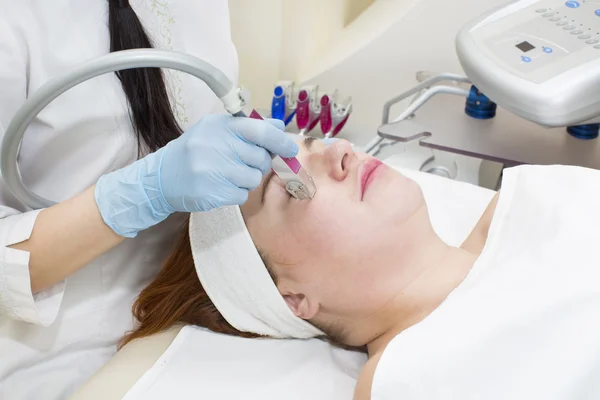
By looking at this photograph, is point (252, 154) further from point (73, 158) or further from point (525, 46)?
point (525, 46)

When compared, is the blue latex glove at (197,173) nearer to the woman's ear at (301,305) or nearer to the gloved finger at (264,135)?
the gloved finger at (264,135)

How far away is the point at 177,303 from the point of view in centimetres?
120

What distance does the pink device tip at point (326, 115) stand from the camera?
6.35 feet

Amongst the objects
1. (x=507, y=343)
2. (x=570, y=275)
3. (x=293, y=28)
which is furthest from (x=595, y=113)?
(x=293, y=28)

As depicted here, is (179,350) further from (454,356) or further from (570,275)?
(570,275)

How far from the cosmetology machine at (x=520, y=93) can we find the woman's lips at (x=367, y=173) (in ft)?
1.22

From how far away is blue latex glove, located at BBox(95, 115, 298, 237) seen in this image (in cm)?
90

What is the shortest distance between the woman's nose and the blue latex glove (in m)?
0.16

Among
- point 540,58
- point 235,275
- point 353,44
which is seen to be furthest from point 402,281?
point 353,44

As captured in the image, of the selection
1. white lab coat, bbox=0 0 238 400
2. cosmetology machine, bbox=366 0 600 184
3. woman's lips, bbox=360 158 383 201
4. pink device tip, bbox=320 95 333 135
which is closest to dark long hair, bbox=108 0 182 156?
white lab coat, bbox=0 0 238 400

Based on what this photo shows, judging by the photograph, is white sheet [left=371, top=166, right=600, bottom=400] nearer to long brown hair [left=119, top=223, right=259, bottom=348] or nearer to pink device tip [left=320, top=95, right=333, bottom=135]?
long brown hair [left=119, top=223, right=259, bottom=348]

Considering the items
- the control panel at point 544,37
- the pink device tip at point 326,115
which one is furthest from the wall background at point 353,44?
the control panel at point 544,37

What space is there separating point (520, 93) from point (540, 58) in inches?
5.9

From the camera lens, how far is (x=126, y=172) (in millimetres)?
968
